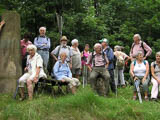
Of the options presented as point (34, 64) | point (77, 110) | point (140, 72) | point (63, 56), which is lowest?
point (77, 110)

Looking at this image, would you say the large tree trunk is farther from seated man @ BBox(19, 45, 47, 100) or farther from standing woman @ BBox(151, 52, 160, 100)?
standing woman @ BBox(151, 52, 160, 100)

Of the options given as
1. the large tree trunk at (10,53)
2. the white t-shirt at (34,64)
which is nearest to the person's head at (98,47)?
the white t-shirt at (34,64)

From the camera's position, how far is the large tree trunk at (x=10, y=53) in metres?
7.18

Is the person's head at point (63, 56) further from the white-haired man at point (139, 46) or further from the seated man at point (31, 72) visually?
the white-haired man at point (139, 46)

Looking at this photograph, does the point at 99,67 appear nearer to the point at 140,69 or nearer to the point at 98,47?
the point at 98,47

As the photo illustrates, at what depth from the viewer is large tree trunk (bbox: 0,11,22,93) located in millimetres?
7176

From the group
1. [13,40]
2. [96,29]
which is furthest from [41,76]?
[96,29]

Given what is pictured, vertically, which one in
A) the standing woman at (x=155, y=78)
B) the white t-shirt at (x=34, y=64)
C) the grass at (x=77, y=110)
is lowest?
the grass at (x=77, y=110)

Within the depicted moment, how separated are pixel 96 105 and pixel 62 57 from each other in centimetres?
215

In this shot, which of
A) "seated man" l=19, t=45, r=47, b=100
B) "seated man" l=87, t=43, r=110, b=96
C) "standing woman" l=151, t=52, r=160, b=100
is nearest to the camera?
"seated man" l=19, t=45, r=47, b=100

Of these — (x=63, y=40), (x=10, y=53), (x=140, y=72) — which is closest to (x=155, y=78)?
(x=140, y=72)

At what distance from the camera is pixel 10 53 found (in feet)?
23.9

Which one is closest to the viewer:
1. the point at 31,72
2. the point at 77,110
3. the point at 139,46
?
the point at 77,110

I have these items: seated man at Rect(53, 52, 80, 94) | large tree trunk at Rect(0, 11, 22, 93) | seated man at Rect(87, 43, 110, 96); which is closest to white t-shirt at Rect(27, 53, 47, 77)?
seated man at Rect(53, 52, 80, 94)
